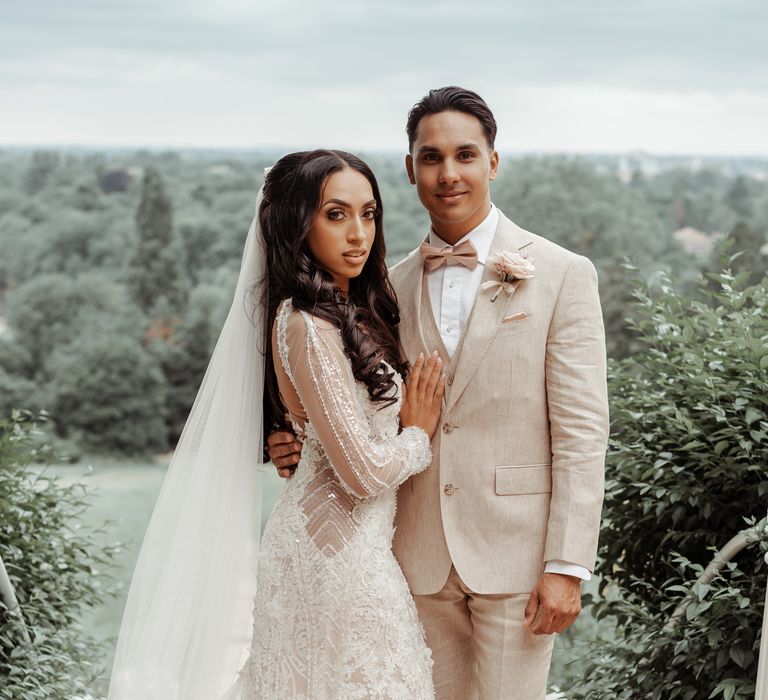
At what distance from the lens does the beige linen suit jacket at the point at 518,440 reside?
235 cm

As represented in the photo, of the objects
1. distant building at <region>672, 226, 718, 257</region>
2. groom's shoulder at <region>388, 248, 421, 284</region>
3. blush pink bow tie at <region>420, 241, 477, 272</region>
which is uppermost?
blush pink bow tie at <region>420, 241, 477, 272</region>

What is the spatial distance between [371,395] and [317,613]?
51 centimetres

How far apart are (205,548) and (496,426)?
82 centimetres

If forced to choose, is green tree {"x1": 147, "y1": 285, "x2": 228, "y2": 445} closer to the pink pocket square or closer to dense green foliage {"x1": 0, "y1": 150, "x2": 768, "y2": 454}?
dense green foliage {"x1": 0, "y1": 150, "x2": 768, "y2": 454}

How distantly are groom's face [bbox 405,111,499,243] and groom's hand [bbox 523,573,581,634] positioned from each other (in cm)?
87

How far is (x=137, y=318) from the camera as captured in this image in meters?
13.2

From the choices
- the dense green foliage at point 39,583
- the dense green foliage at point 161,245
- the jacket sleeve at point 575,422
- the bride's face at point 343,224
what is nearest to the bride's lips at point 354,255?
the bride's face at point 343,224

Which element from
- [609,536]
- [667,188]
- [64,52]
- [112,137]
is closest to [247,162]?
[112,137]

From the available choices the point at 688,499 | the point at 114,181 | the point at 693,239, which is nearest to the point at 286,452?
the point at 688,499

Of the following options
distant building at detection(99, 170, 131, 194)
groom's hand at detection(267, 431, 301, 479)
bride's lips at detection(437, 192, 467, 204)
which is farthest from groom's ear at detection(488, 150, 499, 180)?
distant building at detection(99, 170, 131, 194)

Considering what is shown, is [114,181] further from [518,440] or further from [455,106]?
[518,440]

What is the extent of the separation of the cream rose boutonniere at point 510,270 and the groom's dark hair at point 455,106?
0.29m

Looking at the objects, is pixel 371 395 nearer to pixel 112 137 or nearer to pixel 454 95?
pixel 454 95

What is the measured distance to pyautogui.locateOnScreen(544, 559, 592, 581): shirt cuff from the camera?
7.66ft
